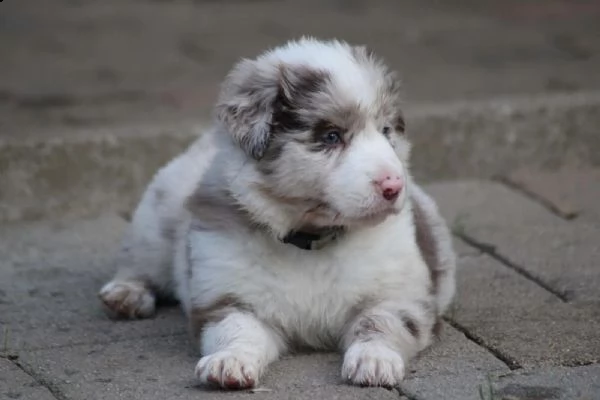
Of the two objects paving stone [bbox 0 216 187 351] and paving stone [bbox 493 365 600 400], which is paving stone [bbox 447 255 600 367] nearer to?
paving stone [bbox 493 365 600 400]

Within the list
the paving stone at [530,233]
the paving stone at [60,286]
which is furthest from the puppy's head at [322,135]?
the paving stone at [530,233]

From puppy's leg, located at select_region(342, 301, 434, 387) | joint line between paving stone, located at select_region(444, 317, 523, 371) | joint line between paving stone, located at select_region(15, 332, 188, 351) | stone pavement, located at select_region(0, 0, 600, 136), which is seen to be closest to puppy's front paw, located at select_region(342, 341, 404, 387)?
puppy's leg, located at select_region(342, 301, 434, 387)

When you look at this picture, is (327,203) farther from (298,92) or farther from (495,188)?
(495,188)

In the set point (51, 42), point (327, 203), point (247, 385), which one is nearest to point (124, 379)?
point (247, 385)

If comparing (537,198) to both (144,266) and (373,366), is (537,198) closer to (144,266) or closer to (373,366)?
(144,266)

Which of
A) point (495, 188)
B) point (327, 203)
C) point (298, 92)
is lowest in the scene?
point (495, 188)

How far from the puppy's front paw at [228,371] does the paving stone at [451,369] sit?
1.46 feet

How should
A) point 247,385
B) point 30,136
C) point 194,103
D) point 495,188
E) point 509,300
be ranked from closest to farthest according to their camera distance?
point 247,385, point 509,300, point 30,136, point 495,188, point 194,103

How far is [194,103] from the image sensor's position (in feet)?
23.6

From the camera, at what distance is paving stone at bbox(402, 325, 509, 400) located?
13.5 feet

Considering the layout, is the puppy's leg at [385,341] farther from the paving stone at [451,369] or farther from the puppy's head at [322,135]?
the puppy's head at [322,135]

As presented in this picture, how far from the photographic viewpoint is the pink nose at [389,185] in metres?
4.15

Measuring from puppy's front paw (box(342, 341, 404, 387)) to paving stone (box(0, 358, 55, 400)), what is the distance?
861 millimetres

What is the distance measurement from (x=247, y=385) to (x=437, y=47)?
4.58 meters
